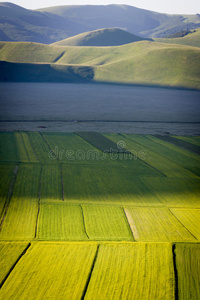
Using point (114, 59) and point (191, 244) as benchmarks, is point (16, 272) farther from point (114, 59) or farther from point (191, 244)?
point (114, 59)

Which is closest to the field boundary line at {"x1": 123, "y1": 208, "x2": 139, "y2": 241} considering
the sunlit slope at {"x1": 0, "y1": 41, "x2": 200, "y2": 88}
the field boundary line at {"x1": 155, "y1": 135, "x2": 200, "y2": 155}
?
the field boundary line at {"x1": 155, "y1": 135, "x2": 200, "y2": 155}

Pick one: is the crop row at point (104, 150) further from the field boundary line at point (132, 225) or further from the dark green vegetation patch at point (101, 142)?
the field boundary line at point (132, 225)

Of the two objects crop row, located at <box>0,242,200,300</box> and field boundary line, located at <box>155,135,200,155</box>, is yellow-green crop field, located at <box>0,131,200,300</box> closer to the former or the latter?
crop row, located at <box>0,242,200,300</box>

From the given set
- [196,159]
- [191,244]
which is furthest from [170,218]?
[196,159]

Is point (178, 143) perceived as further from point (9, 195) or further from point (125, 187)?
point (9, 195)

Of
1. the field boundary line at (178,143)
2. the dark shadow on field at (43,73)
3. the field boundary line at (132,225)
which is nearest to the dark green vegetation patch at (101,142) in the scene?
the field boundary line at (178,143)

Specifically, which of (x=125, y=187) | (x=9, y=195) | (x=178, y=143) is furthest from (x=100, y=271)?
(x=178, y=143)
